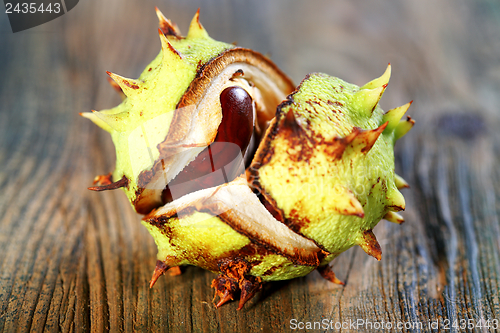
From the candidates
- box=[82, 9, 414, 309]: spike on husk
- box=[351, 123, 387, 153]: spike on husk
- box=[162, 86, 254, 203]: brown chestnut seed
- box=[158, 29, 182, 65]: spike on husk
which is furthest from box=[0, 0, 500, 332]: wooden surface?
box=[158, 29, 182, 65]: spike on husk

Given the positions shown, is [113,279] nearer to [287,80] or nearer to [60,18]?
[287,80]

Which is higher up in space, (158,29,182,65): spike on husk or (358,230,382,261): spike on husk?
(158,29,182,65): spike on husk

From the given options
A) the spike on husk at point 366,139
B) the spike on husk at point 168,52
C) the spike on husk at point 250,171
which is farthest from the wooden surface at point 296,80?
the spike on husk at point 168,52

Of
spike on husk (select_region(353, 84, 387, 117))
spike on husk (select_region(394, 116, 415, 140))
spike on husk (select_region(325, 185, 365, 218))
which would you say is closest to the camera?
spike on husk (select_region(325, 185, 365, 218))

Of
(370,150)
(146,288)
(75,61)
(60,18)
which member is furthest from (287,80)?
(60,18)

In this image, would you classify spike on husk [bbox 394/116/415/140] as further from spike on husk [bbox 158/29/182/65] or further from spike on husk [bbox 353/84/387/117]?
spike on husk [bbox 158/29/182/65]

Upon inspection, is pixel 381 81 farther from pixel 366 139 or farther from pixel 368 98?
pixel 366 139

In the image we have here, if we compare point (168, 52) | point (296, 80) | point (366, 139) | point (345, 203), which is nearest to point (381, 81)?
point (366, 139)
